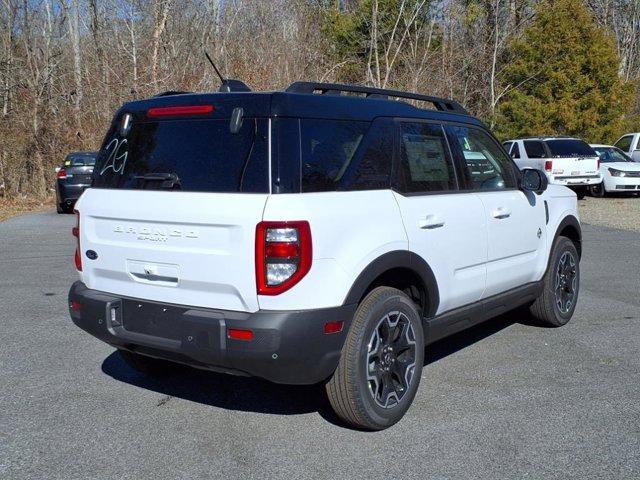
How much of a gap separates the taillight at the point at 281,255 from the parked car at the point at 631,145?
22521 millimetres

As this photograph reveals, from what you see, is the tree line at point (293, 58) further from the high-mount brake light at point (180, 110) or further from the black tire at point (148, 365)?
the high-mount brake light at point (180, 110)

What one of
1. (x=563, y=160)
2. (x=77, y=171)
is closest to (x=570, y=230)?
(x=563, y=160)

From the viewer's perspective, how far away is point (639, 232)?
1417cm

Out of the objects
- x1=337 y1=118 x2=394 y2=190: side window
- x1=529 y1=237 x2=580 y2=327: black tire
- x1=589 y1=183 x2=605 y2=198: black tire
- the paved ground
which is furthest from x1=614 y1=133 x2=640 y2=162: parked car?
x1=337 y1=118 x2=394 y2=190: side window

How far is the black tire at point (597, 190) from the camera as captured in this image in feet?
71.8

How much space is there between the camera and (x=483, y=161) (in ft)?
18.7

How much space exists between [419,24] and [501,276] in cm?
3027

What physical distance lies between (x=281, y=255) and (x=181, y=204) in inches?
27.0

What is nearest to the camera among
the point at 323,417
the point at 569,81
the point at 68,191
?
the point at 323,417

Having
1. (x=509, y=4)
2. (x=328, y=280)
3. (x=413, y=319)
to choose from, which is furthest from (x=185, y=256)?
(x=509, y=4)

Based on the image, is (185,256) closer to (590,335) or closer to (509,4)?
(590,335)

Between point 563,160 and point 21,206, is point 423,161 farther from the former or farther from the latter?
point 21,206

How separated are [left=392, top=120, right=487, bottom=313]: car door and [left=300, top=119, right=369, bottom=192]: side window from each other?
406mm

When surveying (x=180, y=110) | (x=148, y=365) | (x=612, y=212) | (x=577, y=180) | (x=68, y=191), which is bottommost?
(x=612, y=212)
